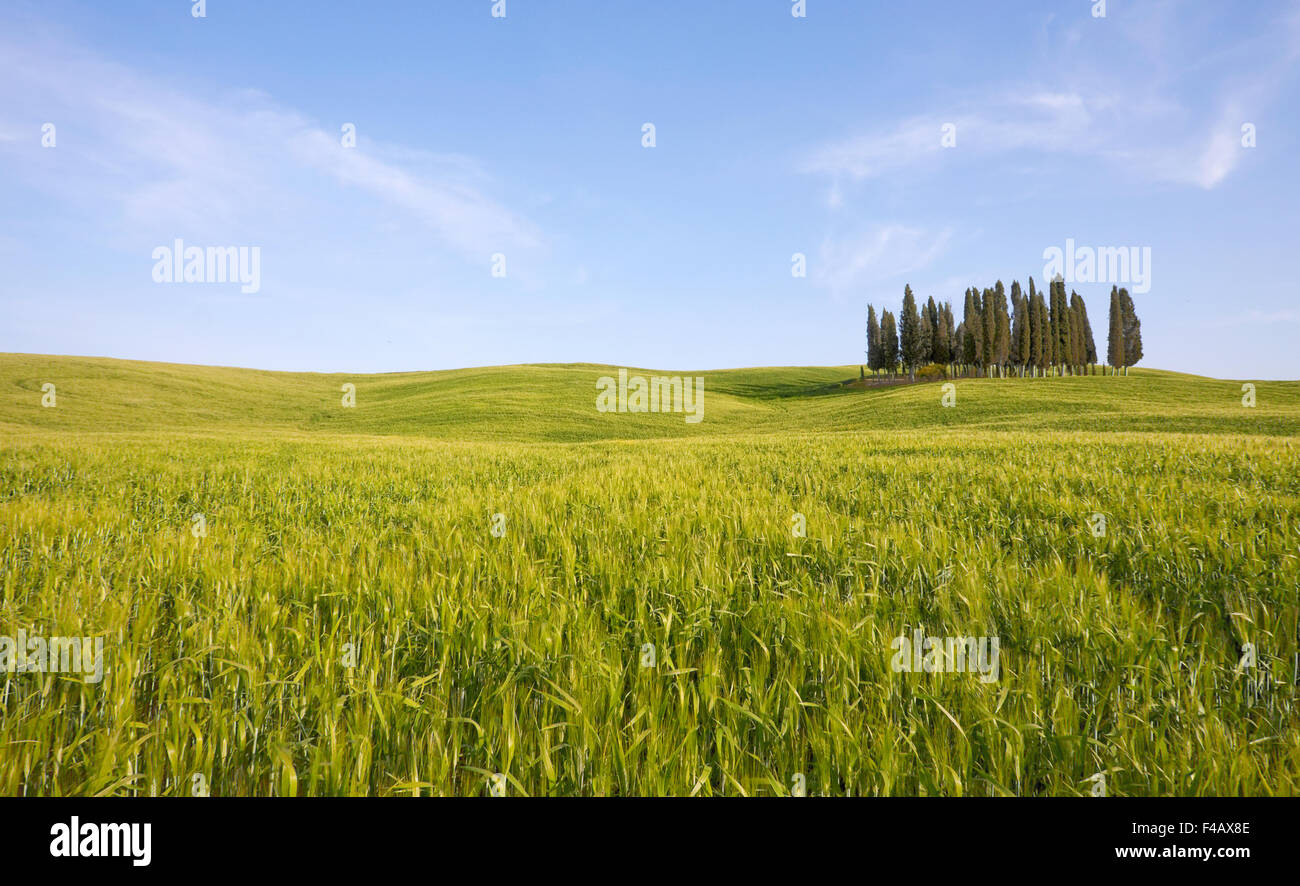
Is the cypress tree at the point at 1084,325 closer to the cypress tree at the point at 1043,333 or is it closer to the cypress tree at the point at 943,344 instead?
the cypress tree at the point at 1043,333

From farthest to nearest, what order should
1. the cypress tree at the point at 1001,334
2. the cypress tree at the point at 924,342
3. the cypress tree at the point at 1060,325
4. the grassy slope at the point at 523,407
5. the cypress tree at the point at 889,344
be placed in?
the cypress tree at the point at 889,344 < the cypress tree at the point at 1060,325 < the cypress tree at the point at 924,342 < the cypress tree at the point at 1001,334 < the grassy slope at the point at 523,407

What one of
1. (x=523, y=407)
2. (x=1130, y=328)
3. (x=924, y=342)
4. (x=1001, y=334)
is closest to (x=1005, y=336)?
(x=1001, y=334)

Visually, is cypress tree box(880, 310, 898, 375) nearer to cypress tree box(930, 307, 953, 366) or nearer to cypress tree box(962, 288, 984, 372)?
cypress tree box(930, 307, 953, 366)

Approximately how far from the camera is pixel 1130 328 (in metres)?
87.9

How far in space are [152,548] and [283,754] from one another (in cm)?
369

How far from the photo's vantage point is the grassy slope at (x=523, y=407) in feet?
126

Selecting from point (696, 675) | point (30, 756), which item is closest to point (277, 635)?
point (30, 756)

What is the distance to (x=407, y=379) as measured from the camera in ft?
271

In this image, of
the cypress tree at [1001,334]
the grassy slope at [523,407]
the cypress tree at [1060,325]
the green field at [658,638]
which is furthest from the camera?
the cypress tree at [1060,325]

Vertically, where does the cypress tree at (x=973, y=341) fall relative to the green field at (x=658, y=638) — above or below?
above

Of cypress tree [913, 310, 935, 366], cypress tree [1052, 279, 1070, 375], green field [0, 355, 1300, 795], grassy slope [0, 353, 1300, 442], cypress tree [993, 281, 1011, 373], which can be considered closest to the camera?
green field [0, 355, 1300, 795]

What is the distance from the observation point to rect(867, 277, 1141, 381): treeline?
79.2 metres

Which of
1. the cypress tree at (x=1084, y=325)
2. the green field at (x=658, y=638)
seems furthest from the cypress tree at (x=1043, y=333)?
the green field at (x=658, y=638)

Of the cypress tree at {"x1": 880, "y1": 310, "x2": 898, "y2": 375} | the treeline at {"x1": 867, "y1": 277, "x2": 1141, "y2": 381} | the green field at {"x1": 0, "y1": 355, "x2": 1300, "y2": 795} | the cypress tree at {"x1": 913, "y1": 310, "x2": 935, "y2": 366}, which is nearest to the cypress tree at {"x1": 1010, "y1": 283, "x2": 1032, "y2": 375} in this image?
the treeline at {"x1": 867, "y1": 277, "x2": 1141, "y2": 381}
